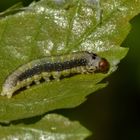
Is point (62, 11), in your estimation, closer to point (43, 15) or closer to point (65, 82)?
point (43, 15)

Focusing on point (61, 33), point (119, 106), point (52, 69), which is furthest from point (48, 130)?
point (119, 106)

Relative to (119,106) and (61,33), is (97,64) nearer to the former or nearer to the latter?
(61,33)

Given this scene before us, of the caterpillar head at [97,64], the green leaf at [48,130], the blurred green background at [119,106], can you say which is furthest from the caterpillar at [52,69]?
the blurred green background at [119,106]

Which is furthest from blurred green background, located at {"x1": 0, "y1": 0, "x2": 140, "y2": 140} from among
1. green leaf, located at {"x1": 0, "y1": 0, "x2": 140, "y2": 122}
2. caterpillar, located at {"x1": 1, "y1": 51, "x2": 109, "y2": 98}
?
green leaf, located at {"x1": 0, "y1": 0, "x2": 140, "y2": 122}

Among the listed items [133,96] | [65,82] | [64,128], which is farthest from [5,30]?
[133,96]

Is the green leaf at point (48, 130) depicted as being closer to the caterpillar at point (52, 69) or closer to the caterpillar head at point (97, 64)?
the caterpillar at point (52, 69)
